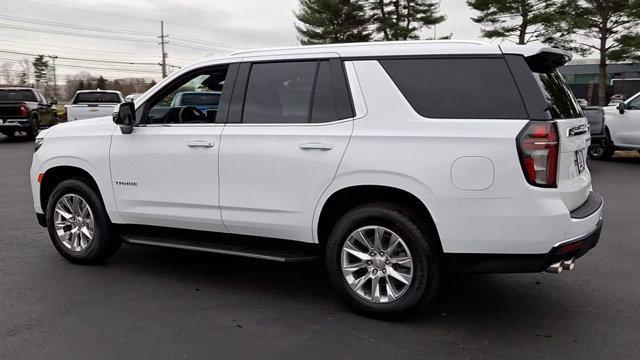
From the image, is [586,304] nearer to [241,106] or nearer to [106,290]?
[241,106]

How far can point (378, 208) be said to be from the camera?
3967mm

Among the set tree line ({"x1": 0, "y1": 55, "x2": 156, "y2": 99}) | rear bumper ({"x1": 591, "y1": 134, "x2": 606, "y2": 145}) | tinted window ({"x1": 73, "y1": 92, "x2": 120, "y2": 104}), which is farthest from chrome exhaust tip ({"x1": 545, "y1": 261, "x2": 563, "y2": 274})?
tree line ({"x1": 0, "y1": 55, "x2": 156, "y2": 99})

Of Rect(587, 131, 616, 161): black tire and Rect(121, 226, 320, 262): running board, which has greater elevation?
Rect(121, 226, 320, 262): running board

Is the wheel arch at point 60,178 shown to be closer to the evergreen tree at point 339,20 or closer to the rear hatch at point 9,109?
the rear hatch at point 9,109

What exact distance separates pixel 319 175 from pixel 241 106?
0.95m

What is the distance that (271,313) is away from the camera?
164 inches

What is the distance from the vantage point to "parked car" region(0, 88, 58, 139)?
19.8 metres

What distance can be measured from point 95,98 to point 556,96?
18128 mm

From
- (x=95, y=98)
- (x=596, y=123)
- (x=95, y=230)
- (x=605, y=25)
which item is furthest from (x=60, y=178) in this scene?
(x=605, y=25)

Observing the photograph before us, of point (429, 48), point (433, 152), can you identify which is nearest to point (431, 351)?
point (433, 152)

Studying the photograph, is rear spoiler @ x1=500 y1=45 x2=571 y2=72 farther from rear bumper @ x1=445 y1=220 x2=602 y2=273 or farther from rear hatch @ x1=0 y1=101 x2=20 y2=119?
rear hatch @ x1=0 y1=101 x2=20 y2=119

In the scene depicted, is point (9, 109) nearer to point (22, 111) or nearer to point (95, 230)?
point (22, 111)

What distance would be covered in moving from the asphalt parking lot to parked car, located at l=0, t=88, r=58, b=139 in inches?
633

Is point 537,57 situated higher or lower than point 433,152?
higher
